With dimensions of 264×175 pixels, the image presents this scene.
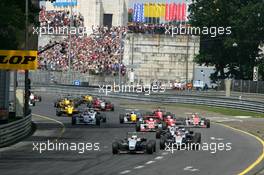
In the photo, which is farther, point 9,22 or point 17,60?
point 17,60

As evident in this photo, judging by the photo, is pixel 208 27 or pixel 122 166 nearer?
pixel 122 166

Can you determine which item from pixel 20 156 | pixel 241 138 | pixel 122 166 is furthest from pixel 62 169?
pixel 241 138

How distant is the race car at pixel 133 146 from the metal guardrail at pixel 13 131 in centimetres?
563

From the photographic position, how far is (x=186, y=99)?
77500 mm

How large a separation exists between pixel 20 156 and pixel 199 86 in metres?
78.4

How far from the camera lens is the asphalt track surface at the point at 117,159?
77.7 ft

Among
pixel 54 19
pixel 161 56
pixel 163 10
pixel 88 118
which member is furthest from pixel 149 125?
pixel 163 10

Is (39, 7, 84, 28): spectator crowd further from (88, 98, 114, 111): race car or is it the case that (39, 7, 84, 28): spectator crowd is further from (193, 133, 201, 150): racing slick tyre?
(193, 133, 201, 150): racing slick tyre

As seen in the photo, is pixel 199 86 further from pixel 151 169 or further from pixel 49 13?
pixel 151 169

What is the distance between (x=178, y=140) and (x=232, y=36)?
77.1 m

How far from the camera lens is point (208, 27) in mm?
109688

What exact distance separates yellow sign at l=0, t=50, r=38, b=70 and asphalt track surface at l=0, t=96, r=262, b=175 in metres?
3.36

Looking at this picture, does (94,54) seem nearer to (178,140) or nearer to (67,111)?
(67,111)

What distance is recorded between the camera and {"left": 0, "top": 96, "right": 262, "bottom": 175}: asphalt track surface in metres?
23.7
